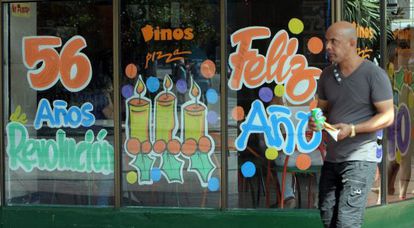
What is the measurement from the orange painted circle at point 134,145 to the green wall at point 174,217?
1.73ft

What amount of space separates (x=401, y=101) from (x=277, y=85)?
55.8 inches

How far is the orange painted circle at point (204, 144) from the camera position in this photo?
6398 millimetres

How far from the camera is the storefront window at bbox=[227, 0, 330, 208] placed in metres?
6.18

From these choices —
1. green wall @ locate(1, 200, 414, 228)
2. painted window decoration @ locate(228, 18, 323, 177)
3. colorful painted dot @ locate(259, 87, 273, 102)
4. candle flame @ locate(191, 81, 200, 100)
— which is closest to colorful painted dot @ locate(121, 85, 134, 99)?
candle flame @ locate(191, 81, 200, 100)

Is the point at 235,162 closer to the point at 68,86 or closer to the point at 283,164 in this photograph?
the point at 283,164

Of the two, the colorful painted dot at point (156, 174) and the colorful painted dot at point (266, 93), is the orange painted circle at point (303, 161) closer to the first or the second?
the colorful painted dot at point (266, 93)

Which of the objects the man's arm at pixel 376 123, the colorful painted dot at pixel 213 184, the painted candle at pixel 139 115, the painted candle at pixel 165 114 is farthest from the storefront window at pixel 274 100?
the man's arm at pixel 376 123

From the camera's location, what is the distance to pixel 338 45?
450 centimetres

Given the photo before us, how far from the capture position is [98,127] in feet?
21.5

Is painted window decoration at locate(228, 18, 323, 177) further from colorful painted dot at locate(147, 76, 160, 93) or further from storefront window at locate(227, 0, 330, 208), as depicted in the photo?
colorful painted dot at locate(147, 76, 160, 93)

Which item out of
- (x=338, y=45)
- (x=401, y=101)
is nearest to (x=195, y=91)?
(x=401, y=101)

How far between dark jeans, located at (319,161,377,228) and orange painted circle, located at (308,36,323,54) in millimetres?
1759

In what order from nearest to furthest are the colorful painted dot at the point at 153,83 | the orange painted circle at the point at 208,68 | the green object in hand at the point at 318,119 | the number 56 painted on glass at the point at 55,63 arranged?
the green object in hand at the point at 318,119 → the orange painted circle at the point at 208,68 → the colorful painted dot at the point at 153,83 → the number 56 painted on glass at the point at 55,63

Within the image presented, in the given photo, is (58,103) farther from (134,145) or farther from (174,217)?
(174,217)
